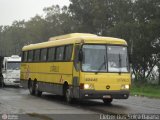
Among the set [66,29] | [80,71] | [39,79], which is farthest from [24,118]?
[66,29]

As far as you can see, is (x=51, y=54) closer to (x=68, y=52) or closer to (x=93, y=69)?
(x=68, y=52)

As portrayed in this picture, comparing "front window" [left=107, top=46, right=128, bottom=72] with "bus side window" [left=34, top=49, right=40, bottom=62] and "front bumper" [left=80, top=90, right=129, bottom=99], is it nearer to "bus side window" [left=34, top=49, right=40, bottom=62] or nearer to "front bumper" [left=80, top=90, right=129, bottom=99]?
"front bumper" [left=80, top=90, right=129, bottom=99]

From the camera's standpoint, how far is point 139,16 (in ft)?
230

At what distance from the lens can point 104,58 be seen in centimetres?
2203

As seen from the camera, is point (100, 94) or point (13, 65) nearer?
point (100, 94)

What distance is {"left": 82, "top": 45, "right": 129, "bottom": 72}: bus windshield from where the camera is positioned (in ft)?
71.6

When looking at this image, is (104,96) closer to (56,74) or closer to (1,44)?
(56,74)

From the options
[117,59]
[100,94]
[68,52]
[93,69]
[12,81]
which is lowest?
[100,94]

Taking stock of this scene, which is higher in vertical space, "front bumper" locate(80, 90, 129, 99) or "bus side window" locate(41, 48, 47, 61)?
"bus side window" locate(41, 48, 47, 61)

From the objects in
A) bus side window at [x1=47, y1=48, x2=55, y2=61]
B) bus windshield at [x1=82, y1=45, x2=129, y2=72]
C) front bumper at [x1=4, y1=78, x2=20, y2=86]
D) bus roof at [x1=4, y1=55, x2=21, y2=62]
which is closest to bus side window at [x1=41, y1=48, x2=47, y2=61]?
bus side window at [x1=47, y1=48, x2=55, y2=61]

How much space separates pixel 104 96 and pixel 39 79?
8101 mm

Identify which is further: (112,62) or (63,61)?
(63,61)

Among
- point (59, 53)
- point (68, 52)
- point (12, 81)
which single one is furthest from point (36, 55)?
point (12, 81)

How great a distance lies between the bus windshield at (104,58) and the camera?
21.8 m
